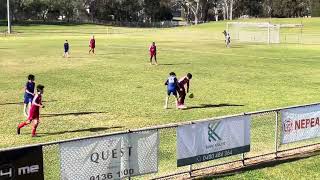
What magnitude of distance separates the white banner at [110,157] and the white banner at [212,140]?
0.72 m

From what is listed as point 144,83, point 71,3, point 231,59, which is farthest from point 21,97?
point 71,3

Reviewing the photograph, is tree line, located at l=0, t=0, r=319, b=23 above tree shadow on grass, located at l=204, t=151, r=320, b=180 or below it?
above

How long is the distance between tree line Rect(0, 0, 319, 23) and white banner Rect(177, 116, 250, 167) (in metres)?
120

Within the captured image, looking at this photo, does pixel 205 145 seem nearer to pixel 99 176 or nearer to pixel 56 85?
pixel 99 176

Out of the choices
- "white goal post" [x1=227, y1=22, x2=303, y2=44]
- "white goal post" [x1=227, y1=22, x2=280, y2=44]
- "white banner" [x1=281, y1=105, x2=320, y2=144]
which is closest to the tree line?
"white goal post" [x1=227, y1=22, x2=303, y2=44]

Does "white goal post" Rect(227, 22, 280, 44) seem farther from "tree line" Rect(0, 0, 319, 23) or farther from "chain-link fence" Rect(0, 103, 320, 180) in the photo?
"tree line" Rect(0, 0, 319, 23)

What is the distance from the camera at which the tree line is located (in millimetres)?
132625

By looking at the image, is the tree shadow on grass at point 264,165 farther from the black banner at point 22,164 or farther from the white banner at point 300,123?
the black banner at point 22,164

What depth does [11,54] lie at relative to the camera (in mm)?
48062

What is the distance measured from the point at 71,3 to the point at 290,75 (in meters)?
108

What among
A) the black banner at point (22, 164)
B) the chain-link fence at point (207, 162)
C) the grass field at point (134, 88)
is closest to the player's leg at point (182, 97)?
the grass field at point (134, 88)

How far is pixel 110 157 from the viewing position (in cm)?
1075

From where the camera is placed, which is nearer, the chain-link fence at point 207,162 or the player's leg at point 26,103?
the chain-link fence at point 207,162

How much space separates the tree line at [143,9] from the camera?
132625 millimetres
